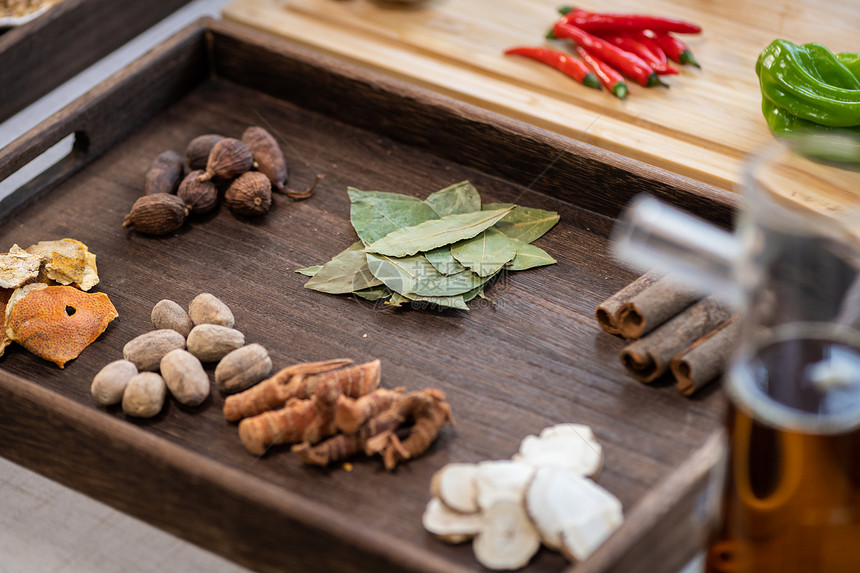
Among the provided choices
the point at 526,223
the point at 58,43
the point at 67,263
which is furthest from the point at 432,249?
the point at 58,43

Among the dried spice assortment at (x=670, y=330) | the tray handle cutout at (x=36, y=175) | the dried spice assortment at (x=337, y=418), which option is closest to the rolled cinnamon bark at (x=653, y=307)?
the dried spice assortment at (x=670, y=330)

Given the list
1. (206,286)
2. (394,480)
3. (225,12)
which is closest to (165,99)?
(225,12)

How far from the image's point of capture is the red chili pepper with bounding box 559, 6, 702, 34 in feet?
5.33

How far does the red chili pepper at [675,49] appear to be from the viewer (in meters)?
1.58

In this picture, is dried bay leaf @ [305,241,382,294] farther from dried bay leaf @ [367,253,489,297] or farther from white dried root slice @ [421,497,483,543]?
white dried root slice @ [421,497,483,543]

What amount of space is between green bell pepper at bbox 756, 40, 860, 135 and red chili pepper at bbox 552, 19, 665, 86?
6.6 inches

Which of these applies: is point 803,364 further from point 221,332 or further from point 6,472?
point 6,472

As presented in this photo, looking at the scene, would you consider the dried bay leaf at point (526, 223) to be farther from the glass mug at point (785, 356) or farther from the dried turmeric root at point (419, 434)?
the glass mug at point (785, 356)

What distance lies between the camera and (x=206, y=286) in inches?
49.1

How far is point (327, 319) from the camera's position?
3.91 ft

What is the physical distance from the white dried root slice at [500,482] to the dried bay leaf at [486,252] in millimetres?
355

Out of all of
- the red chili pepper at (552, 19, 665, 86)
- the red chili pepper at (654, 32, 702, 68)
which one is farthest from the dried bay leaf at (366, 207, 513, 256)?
the red chili pepper at (654, 32, 702, 68)

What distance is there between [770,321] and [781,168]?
140mm

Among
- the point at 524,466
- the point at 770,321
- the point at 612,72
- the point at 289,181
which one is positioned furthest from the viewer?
the point at 612,72
